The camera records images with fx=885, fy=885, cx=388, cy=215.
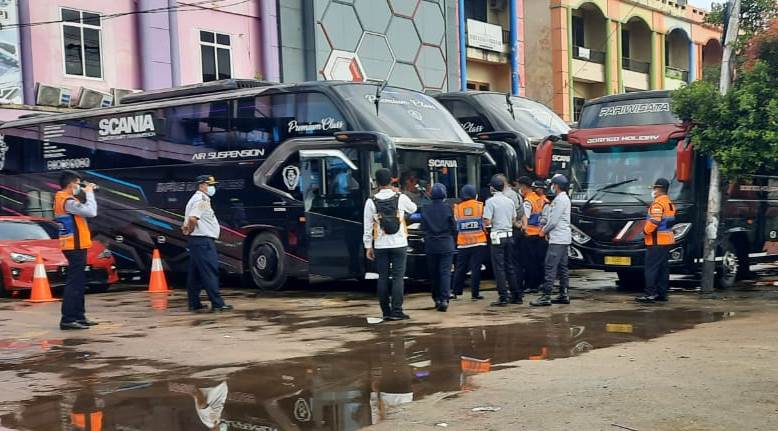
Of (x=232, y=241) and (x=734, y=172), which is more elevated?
(x=734, y=172)

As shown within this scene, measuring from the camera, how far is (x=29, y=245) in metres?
14.2

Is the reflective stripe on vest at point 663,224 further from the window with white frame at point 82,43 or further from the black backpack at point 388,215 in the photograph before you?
the window with white frame at point 82,43

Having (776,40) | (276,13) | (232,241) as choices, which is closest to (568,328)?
(776,40)

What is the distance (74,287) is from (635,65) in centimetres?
3705

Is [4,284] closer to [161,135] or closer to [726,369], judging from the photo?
[161,135]

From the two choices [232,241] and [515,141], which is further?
[515,141]

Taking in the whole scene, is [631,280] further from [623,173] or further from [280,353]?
[280,353]

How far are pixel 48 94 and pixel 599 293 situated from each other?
13.0 meters

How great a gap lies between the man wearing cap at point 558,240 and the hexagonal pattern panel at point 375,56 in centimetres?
1577

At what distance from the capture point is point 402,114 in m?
13.7

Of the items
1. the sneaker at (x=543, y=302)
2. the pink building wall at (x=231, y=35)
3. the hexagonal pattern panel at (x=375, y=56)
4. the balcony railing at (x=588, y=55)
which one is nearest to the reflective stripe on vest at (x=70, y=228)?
the sneaker at (x=543, y=302)

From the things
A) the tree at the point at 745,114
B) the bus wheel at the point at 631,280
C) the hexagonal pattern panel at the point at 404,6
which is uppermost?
the hexagonal pattern panel at the point at 404,6

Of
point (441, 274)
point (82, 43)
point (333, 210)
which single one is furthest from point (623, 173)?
point (82, 43)

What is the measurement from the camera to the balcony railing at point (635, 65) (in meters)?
42.4
